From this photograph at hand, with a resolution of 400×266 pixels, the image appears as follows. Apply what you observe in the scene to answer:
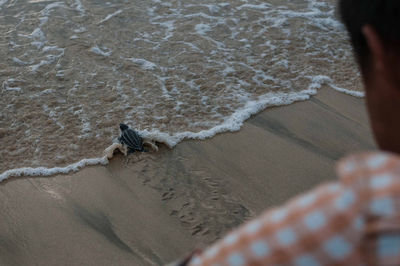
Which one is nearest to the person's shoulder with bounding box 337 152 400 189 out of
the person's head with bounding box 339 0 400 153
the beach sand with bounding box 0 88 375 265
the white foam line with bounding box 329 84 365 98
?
the person's head with bounding box 339 0 400 153

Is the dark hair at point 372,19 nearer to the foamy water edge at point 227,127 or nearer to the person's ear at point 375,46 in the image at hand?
the person's ear at point 375,46

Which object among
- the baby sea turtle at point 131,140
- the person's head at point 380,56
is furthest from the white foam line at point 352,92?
the person's head at point 380,56

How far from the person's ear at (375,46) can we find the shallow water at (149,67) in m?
3.00

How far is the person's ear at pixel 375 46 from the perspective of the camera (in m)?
0.62

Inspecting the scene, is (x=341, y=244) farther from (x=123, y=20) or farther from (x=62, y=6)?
(x=62, y=6)

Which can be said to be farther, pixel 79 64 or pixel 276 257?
pixel 79 64

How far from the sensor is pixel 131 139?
11.6 feet

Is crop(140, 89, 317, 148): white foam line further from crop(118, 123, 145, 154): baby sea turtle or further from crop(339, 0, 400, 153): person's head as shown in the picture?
crop(339, 0, 400, 153): person's head

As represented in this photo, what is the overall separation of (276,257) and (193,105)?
3645 mm

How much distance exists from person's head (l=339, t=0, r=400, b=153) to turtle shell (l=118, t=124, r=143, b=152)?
9.51ft

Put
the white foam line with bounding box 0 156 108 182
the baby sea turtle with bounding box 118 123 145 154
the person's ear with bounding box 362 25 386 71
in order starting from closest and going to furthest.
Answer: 1. the person's ear with bounding box 362 25 386 71
2. the white foam line with bounding box 0 156 108 182
3. the baby sea turtle with bounding box 118 123 145 154

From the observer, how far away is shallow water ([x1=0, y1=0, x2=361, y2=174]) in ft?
12.8

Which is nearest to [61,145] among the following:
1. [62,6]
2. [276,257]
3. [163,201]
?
[163,201]

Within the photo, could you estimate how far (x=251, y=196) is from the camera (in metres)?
3.05
